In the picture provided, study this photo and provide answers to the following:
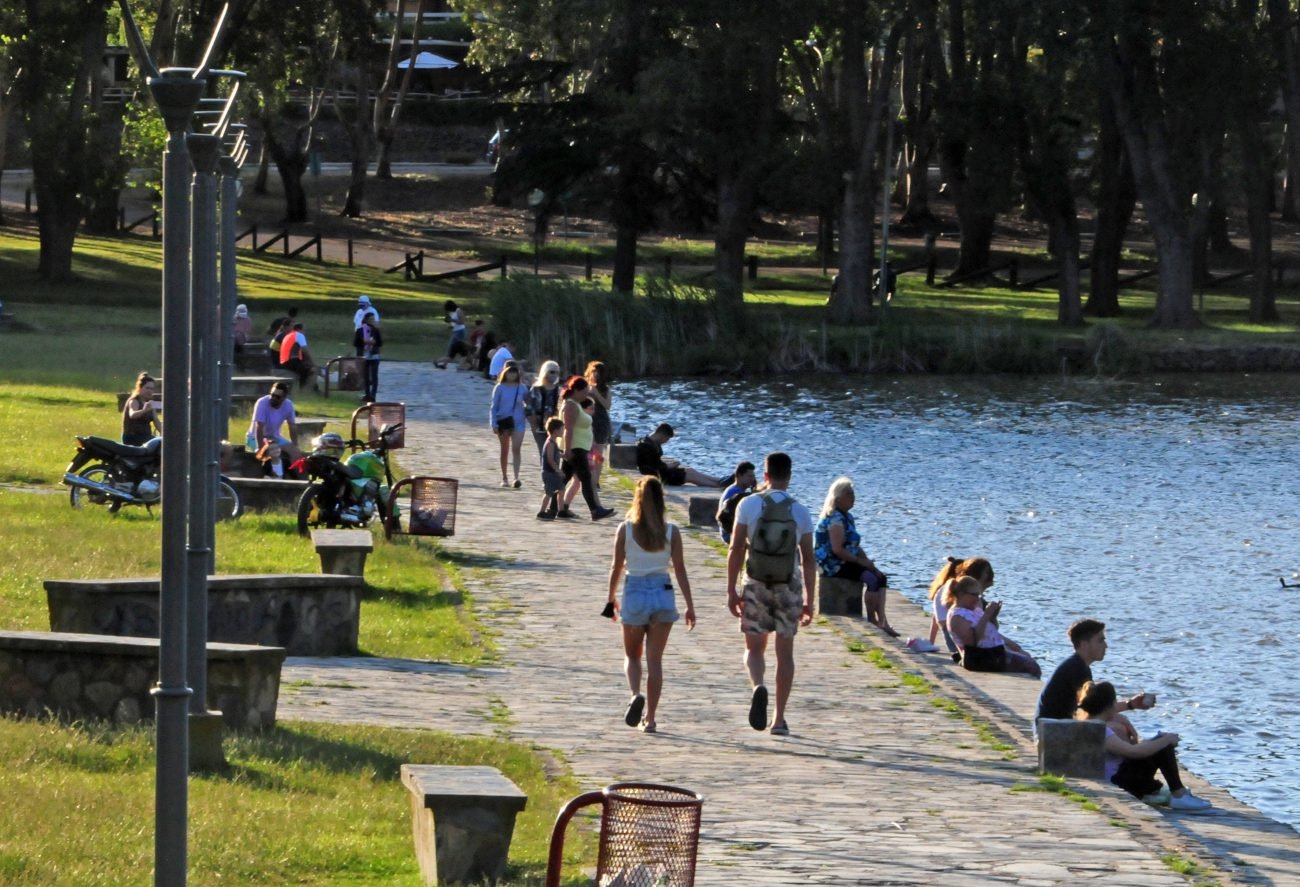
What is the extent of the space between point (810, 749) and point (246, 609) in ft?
13.5

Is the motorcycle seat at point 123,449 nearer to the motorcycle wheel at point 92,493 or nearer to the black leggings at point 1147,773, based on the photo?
the motorcycle wheel at point 92,493

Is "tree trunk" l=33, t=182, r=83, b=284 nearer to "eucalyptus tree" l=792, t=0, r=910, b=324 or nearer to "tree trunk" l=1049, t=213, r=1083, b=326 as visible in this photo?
"eucalyptus tree" l=792, t=0, r=910, b=324

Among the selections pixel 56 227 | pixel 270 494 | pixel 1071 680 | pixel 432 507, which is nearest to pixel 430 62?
pixel 56 227

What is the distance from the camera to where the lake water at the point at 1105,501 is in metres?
18.7

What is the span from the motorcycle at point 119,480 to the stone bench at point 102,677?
29.7 ft

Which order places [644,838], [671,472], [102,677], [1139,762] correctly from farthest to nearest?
[671,472] → [1139,762] → [102,677] → [644,838]

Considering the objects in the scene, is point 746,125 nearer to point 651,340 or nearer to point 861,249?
point 861,249

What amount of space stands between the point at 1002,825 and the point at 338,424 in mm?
20308

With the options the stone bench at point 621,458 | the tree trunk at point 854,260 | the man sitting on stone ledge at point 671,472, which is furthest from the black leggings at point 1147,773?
the tree trunk at point 854,260

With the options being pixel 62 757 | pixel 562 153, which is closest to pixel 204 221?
pixel 62 757

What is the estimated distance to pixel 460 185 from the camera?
80.9 m

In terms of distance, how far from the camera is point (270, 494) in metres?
21.1

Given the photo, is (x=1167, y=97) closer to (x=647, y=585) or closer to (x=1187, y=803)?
(x=1187, y=803)

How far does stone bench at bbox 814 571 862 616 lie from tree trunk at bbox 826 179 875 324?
36.0 m
